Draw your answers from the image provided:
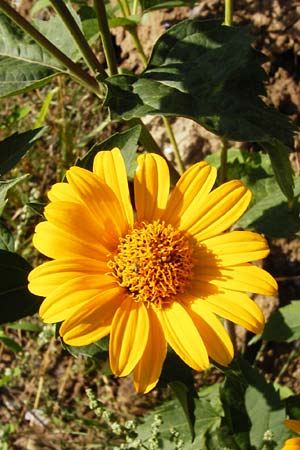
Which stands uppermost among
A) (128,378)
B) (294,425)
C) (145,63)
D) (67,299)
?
(145,63)

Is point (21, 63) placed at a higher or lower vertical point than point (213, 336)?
higher

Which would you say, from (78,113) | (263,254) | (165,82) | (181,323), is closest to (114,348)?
(181,323)

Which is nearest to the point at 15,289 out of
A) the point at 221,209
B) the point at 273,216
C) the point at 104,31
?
the point at 221,209

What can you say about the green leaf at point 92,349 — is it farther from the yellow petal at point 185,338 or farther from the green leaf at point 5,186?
the green leaf at point 5,186

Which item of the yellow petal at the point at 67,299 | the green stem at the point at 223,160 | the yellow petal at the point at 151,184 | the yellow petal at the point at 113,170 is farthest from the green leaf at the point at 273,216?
the yellow petal at the point at 67,299

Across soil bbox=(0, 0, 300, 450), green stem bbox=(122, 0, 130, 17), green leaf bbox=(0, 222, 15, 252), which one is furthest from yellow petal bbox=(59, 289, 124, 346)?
soil bbox=(0, 0, 300, 450)

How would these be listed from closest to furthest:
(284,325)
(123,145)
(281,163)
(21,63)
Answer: (281,163) → (123,145) → (21,63) → (284,325)

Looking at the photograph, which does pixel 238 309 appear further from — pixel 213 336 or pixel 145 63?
pixel 145 63
